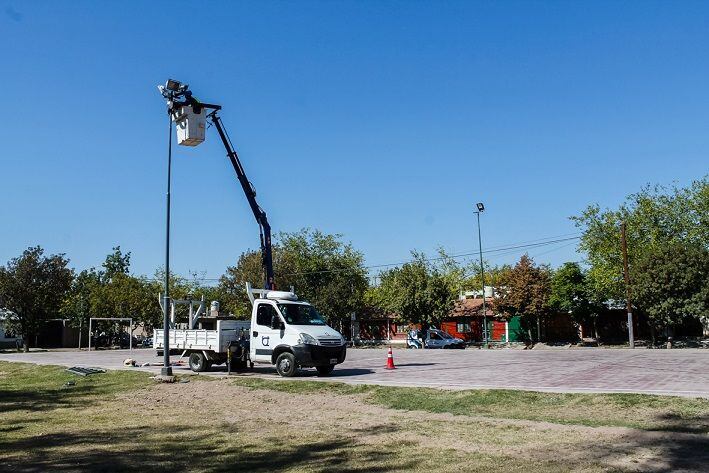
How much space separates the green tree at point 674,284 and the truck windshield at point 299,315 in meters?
28.2

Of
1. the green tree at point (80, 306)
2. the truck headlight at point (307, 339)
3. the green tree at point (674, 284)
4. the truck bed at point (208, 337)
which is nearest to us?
the truck headlight at point (307, 339)

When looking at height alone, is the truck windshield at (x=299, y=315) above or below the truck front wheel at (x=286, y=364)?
above

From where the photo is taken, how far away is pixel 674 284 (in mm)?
39969

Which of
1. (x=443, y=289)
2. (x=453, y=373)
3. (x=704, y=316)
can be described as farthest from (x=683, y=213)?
(x=453, y=373)

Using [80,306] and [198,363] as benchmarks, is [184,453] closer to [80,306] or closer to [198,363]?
[198,363]

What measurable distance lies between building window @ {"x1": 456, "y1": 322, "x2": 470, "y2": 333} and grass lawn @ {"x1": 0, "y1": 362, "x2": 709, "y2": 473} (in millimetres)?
46181

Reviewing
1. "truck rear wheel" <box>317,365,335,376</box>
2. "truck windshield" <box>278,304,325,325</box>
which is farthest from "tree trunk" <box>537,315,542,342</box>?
"truck windshield" <box>278,304,325,325</box>

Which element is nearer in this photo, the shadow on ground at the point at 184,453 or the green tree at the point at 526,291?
the shadow on ground at the point at 184,453

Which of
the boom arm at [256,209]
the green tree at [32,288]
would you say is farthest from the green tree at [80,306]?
the boom arm at [256,209]

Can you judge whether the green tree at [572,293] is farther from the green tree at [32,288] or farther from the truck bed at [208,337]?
the green tree at [32,288]

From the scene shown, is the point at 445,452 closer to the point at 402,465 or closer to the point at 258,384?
the point at 402,465

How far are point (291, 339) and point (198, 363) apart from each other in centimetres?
457

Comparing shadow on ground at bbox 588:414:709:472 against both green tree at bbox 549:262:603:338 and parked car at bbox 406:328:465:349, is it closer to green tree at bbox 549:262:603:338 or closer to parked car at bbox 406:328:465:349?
parked car at bbox 406:328:465:349

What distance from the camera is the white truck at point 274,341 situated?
19.8 meters
